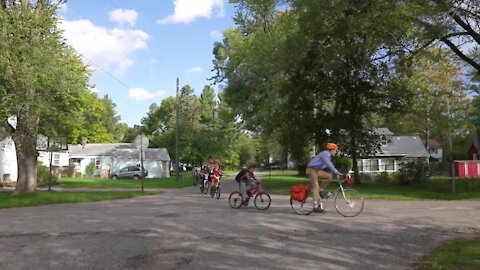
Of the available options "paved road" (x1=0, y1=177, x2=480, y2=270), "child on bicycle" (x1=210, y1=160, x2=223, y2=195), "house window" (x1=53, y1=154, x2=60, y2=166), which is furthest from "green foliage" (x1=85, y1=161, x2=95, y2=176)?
"paved road" (x1=0, y1=177, x2=480, y2=270)

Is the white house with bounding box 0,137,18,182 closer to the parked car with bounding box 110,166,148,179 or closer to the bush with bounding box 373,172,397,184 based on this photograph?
the parked car with bounding box 110,166,148,179

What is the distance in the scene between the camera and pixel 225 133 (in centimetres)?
7912

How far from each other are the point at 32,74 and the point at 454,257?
64.3 feet

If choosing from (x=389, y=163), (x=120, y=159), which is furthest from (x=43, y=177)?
(x=389, y=163)

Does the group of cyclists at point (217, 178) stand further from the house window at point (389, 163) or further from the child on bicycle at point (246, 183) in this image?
the house window at point (389, 163)

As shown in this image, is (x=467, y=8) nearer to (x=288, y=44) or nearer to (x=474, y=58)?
(x=474, y=58)

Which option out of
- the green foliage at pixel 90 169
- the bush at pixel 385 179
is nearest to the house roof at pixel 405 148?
the bush at pixel 385 179

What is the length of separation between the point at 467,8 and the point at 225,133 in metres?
60.8

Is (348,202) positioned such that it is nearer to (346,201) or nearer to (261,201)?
(346,201)

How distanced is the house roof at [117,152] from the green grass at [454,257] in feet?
194

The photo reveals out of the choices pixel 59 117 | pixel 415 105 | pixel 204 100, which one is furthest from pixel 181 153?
pixel 59 117

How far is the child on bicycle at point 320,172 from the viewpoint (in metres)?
14.8

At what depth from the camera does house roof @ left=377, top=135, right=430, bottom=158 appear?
56.1 meters

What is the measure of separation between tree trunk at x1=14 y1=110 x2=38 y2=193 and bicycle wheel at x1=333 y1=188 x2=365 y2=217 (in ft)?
51.5
